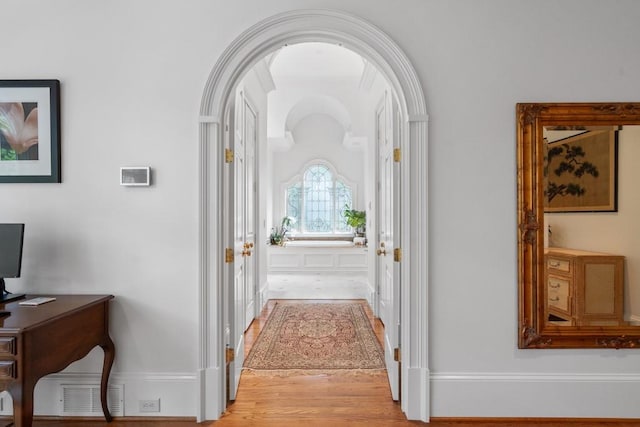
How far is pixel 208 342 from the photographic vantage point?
2.23 meters

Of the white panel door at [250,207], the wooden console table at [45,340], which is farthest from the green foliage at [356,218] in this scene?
the wooden console table at [45,340]

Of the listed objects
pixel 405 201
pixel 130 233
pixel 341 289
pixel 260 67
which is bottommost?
pixel 341 289

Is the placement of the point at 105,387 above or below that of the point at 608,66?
below

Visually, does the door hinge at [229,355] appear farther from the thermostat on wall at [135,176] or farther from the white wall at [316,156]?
the white wall at [316,156]

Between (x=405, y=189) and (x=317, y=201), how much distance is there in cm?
621

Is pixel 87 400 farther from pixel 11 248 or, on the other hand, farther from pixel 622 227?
pixel 622 227

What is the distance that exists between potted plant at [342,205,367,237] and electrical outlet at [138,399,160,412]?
238 inches

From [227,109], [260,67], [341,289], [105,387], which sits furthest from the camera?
[341,289]

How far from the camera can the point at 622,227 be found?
2.22 metres

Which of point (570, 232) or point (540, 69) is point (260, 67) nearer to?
point (540, 69)

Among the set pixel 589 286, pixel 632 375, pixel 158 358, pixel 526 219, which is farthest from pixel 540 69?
pixel 158 358

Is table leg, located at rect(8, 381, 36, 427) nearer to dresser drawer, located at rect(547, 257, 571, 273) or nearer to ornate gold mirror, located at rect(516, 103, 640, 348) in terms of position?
ornate gold mirror, located at rect(516, 103, 640, 348)

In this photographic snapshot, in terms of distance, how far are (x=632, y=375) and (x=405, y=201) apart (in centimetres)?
174

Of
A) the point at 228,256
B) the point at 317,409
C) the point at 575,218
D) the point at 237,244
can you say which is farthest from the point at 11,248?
the point at 575,218
